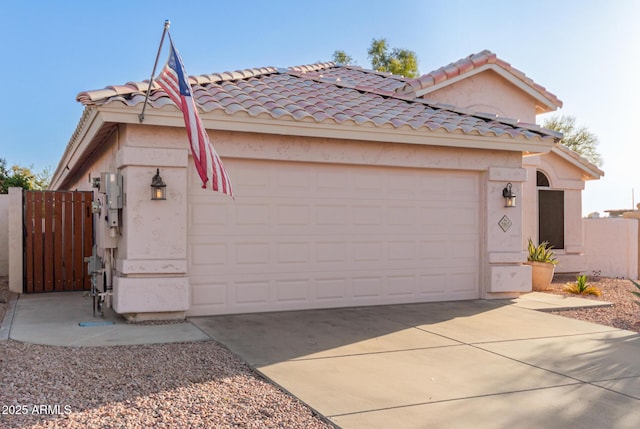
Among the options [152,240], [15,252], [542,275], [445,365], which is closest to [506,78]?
[542,275]

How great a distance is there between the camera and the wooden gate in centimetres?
1191

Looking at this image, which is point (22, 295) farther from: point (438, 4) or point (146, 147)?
point (438, 4)

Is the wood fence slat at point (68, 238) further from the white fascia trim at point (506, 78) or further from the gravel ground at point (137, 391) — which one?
the white fascia trim at point (506, 78)

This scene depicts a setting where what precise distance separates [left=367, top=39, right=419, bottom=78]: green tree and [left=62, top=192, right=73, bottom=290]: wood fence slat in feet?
87.2

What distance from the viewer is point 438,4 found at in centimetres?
1402

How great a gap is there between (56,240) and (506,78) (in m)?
11.7

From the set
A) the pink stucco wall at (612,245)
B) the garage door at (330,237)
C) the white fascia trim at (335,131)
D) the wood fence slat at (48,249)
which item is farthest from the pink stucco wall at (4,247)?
the pink stucco wall at (612,245)

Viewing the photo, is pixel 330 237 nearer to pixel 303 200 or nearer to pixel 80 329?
pixel 303 200

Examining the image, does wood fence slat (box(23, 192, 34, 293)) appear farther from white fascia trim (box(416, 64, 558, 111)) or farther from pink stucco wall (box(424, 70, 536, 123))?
pink stucco wall (box(424, 70, 536, 123))

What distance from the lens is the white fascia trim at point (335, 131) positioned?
836cm

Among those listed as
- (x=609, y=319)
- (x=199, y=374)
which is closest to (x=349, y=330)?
(x=199, y=374)

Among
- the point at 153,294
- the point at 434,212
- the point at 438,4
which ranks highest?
the point at 438,4

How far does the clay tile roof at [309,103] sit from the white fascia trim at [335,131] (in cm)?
8

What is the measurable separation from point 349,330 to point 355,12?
54.9ft
